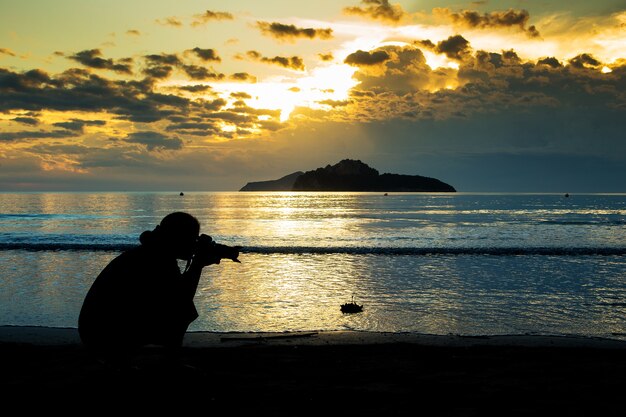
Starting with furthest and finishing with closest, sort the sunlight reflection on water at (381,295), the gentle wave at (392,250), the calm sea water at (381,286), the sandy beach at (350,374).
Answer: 1. the gentle wave at (392,250)
2. the calm sea water at (381,286)
3. the sunlight reflection on water at (381,295)
4. the sandy beach at (350,374)

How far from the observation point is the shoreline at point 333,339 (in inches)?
348

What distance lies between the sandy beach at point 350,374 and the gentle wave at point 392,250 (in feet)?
67.7

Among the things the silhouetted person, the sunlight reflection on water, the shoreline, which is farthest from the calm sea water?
the silhouetted person

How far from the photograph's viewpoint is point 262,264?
23656 millimetres

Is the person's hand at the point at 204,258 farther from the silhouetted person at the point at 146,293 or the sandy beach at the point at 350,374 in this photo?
the sandy beach at the point at 350,374

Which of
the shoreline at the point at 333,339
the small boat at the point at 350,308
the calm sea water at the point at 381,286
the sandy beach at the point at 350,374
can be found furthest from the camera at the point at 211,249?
the small boat at the point at 350,308

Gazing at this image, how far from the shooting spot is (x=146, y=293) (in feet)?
15.6

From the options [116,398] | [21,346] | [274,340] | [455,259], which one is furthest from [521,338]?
[455,259]

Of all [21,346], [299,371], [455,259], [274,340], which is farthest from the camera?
[455,259]

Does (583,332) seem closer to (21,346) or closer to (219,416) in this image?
(219,416)

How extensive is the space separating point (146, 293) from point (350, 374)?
3.05m

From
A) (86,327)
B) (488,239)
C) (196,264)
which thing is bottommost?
(488,239)

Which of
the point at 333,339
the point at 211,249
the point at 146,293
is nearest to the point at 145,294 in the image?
the point at 146,293

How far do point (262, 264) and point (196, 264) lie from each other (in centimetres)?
1893
